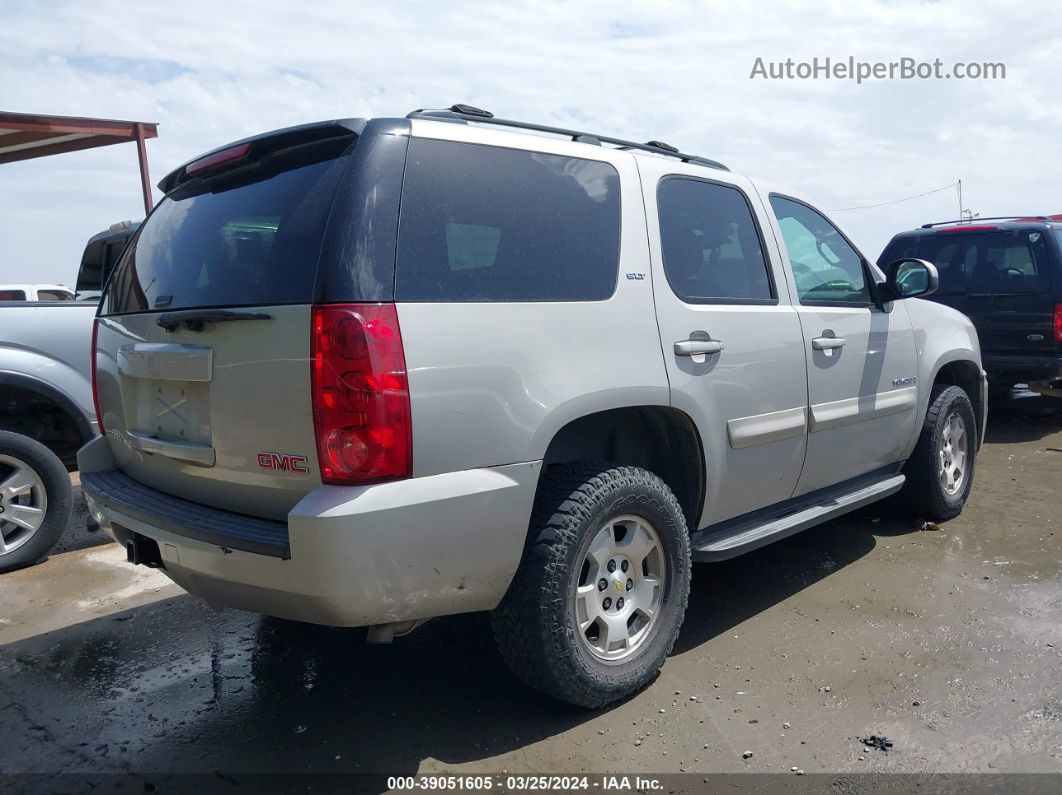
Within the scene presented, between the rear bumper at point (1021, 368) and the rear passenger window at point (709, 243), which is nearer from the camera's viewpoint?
the rear passenger window at point (709, 243)

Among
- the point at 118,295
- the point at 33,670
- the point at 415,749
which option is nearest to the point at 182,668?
the point at 33,670

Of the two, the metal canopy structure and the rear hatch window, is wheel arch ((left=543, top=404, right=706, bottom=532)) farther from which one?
the metal canopy structure

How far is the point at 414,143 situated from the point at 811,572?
3005 mm

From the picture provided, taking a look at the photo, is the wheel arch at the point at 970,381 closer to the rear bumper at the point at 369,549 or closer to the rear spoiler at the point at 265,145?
the rear bumper at the point at 369,549

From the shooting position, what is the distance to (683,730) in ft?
9.49

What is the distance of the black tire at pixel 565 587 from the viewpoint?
8.91 feet

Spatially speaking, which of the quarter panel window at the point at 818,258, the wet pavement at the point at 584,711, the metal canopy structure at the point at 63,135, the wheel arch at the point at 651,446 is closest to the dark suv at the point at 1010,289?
the wet pavement at the point at 584,711

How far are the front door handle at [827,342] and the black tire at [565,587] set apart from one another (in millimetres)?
1307

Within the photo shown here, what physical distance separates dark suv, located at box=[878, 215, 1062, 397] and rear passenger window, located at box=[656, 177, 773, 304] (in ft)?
16.5

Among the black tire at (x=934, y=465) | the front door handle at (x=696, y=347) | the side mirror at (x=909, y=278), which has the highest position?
the side mirror at (x=909, y=278)

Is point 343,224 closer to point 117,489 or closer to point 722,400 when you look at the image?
point 117,489

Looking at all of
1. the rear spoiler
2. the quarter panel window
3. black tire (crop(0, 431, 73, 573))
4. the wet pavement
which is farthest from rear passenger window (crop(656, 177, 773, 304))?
black tire (crop(0, 431, 73, 573))

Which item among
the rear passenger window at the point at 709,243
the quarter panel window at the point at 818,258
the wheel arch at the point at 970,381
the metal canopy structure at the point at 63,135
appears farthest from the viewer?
the metal canopy structure at the point at 63,135

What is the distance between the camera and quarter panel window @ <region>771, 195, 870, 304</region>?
407 cm
